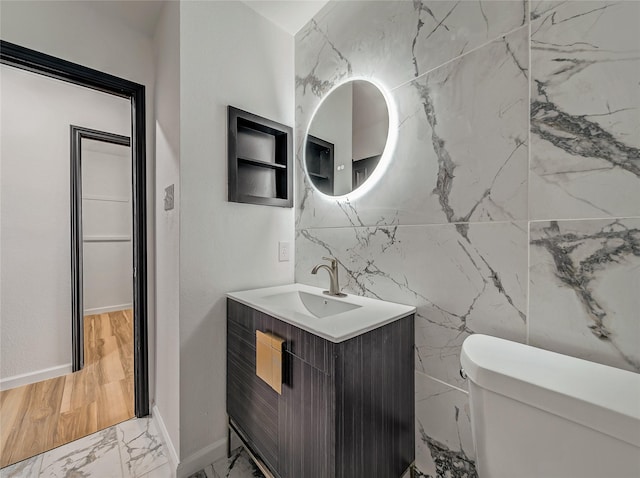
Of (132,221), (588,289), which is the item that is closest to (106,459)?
(132,221)

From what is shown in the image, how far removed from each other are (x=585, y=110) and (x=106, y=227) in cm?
375

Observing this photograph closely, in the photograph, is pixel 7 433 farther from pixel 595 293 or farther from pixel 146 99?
pixel 595 293

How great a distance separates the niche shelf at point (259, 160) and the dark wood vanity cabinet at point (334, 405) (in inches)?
25.8

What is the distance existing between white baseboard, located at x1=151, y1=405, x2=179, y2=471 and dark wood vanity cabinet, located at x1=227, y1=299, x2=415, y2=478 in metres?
0.38

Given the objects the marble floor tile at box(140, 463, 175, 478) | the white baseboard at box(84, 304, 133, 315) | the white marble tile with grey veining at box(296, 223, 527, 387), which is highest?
the white marble tile with grey veining at box(296, 223, 527, 387)

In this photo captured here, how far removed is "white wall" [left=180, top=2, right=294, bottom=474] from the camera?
1230 mm

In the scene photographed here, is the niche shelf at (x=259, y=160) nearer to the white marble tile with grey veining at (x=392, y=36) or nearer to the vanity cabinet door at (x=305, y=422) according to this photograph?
the white marble tile with grey veining at (x=392, y=36)

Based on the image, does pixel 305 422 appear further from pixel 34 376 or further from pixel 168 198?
pixel 34 376

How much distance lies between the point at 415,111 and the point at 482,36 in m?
0.29

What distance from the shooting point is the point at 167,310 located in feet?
4.53

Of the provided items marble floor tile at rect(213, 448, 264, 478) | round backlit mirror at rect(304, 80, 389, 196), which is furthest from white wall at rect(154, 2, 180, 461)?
round backlit mirror at rect(304, 80, 389, 196)

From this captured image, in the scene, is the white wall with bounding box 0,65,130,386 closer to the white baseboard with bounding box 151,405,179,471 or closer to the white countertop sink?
the white baseboard with bounding box 151,405,179,471

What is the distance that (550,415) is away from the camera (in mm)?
555

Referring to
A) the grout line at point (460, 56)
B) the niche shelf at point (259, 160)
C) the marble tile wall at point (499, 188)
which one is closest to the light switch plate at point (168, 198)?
the niche shelf at point (259, 160)
